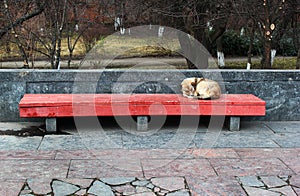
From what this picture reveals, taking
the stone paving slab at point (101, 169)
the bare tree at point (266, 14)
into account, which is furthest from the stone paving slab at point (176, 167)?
the bare tree at point (266, 14)

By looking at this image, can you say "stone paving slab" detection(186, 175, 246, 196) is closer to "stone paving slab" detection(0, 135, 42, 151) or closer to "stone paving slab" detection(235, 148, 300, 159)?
"stone paving slab" detection(235, 148, 300, 159)

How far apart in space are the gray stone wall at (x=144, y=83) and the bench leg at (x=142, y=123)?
695 mm

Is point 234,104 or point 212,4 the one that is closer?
point 234,104

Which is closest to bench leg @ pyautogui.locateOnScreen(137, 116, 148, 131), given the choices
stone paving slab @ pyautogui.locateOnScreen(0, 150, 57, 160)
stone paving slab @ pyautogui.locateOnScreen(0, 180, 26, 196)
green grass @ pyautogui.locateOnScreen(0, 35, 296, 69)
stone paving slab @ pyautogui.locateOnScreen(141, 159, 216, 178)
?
stone paving slab @ pyautogui.locateOnScreen(141, 159, 216, 178)

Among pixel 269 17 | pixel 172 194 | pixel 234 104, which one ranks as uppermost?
pixel 269 17

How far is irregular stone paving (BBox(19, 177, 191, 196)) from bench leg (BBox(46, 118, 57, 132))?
4.93ft

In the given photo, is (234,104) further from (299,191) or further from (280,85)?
(299,191)

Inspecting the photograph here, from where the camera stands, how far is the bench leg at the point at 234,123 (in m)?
5.38

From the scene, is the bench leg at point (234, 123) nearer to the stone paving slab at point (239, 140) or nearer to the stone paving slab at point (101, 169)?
the stone paving slab at point (239, 140)

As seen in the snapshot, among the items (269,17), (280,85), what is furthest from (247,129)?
(269,17)

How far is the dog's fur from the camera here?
209 inches

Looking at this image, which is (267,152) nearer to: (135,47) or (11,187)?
(11,187)

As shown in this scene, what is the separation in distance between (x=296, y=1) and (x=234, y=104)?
5.41m

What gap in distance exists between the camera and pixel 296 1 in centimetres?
958
